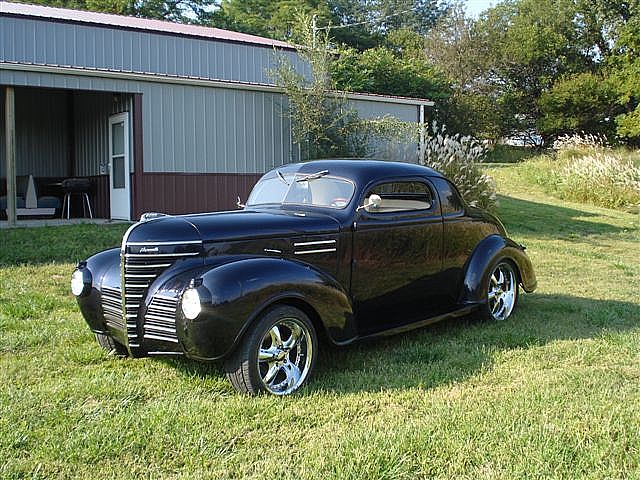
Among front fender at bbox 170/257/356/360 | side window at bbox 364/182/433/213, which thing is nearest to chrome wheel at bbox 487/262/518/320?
side window at bbox 364/182/433/213

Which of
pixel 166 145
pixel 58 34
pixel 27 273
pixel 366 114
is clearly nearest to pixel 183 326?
pixel 27 273

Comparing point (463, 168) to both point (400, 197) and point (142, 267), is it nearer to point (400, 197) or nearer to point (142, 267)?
point (400, 197)

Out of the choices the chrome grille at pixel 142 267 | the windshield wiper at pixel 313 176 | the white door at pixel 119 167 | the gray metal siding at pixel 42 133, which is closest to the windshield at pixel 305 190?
the windshield wiper at pixel 313 176

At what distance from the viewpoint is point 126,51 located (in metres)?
18.3

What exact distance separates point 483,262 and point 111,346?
133 inches

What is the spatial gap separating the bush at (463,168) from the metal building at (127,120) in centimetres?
152

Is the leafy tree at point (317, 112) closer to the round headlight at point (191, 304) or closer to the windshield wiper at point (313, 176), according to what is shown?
the windshield wiper at point (313, 176)

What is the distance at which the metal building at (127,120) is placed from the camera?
12.8 meters

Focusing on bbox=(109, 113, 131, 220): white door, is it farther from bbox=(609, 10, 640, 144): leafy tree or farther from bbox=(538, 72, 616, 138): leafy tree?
bbox=(538, 72, 616, 138): leafy tree

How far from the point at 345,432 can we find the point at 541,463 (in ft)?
3.46

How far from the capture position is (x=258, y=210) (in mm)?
5559

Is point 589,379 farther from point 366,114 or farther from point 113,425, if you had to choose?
point 366,114

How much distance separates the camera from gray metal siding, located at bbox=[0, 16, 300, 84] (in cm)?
1661

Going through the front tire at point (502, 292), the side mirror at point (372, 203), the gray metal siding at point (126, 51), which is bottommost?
the front tire at point (502, 292)
